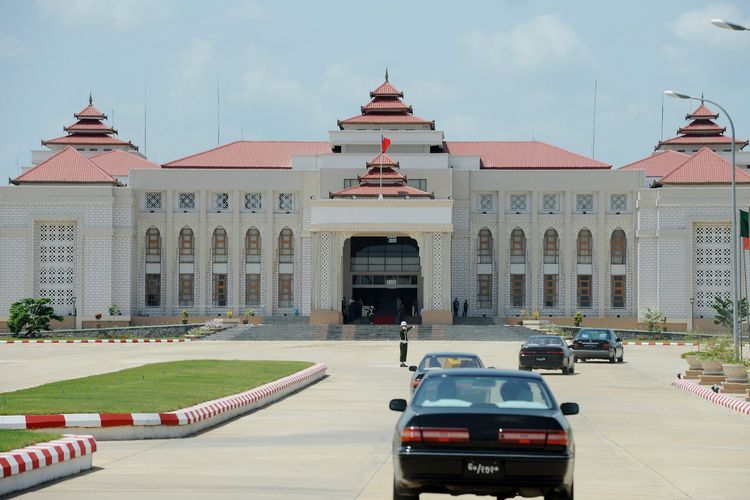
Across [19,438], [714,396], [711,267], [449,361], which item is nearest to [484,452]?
[19,438]

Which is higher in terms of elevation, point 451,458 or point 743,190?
point 743,190

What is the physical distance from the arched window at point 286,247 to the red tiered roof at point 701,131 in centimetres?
3253

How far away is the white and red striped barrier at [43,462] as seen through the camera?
49.1 feet

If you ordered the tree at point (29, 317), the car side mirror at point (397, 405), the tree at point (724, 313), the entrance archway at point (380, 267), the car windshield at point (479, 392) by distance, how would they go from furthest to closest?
the entrance archway at point (380, 267) → the tree at point (724, 313) → the tree at point (29, 317) → the car side mirror at point (397, 405) → the car windshield at point (479, 392)

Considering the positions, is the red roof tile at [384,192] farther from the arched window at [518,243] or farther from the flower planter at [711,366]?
the flower planter at [711,366]

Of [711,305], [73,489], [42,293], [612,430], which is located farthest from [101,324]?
[73,489]

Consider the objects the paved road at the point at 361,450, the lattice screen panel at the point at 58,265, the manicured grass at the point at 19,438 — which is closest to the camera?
the paved road at the point at 361,450

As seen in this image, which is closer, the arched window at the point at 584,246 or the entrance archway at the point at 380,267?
the arched window at the point at 584,246

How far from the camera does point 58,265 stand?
87000mm

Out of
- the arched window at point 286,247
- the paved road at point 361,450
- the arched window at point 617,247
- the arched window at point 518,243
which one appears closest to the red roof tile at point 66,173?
the arched window at point 286,247

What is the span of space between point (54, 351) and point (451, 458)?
4929cm

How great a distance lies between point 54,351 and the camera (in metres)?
59.7

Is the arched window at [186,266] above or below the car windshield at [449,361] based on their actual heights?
above

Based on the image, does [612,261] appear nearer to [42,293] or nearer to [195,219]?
[195,219]
